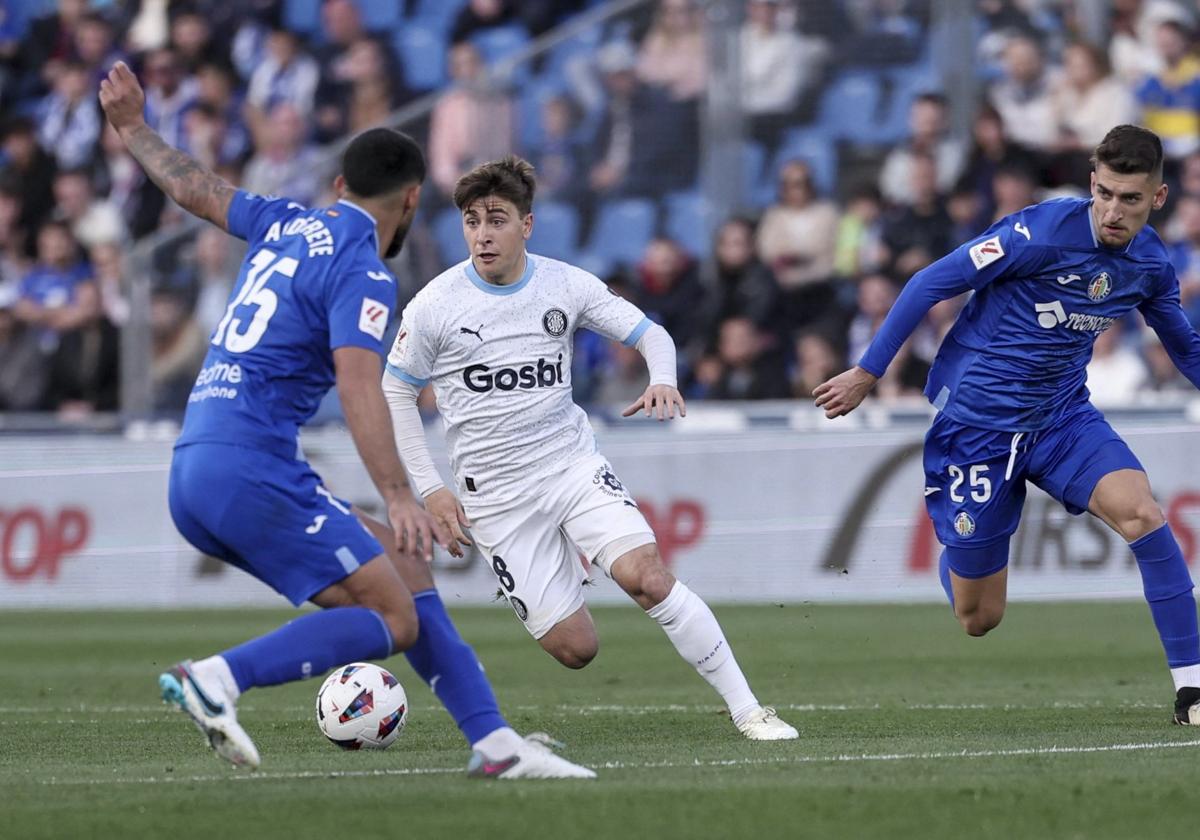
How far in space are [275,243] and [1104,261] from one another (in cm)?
382

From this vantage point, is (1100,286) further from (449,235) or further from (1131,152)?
(449,235)

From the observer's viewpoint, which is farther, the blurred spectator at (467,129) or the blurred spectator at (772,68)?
the blurred spectator at (772,68)

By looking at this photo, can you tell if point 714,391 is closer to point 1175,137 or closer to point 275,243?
point 1175,137

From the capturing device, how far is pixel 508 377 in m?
8.23

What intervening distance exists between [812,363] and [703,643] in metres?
8.58

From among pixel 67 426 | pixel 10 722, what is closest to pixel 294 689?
pixel 10 722

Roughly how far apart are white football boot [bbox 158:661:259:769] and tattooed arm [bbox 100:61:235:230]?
67.1 inches

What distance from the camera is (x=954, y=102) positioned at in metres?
17.2

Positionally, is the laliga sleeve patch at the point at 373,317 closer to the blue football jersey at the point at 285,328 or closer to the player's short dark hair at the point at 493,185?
the blue football jersey at the point at 285,328

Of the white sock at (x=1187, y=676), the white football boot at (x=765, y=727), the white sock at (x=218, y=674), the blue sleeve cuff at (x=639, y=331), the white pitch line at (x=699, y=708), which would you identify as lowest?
the white pitch line at (x=699, y=708)

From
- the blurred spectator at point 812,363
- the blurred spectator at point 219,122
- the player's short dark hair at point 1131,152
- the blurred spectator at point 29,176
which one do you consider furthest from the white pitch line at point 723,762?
the blurred spectator at point 29,176

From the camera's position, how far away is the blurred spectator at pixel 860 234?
55.5 ft

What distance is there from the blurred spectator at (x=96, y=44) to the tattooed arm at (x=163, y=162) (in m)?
15.2

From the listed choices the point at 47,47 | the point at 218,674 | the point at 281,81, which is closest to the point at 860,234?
the point at 281,81
